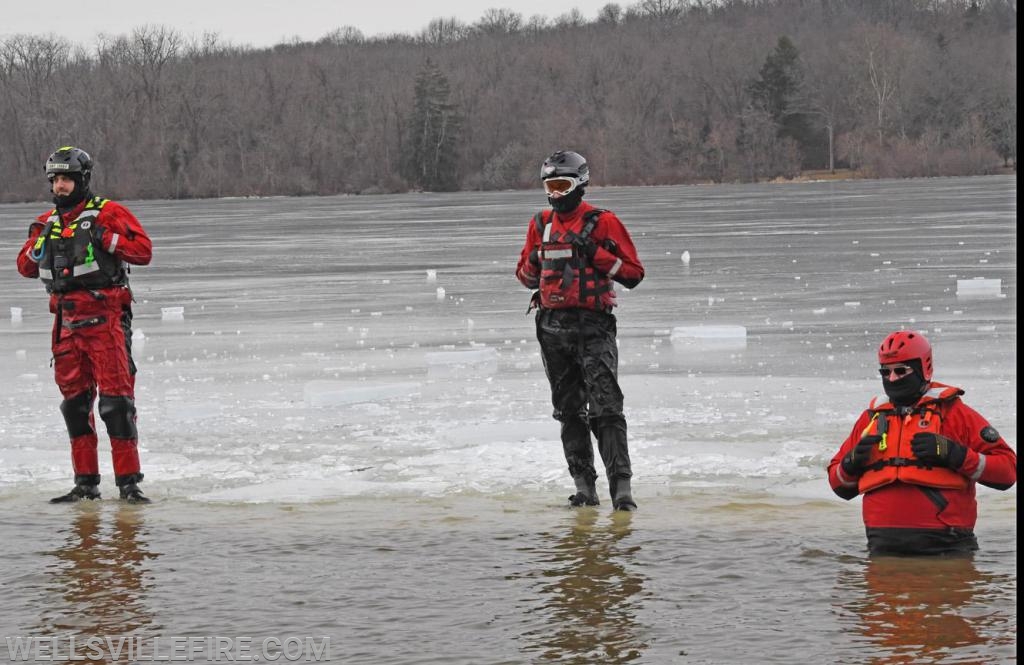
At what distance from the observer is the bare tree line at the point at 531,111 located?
4697 inches

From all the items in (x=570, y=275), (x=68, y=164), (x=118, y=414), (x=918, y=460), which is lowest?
(x=918, y=460)

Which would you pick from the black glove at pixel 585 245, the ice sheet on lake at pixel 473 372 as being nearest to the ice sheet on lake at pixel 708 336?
the ice sheet on lake at pixel 473 372

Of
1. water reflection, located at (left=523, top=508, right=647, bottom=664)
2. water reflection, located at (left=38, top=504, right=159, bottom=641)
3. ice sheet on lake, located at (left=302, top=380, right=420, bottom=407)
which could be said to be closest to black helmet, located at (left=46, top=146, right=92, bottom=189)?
water reflection, located at (left=38, top=504, right=159, bottom=641)

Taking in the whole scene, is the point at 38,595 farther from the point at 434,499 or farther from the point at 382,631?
the point at 434,499

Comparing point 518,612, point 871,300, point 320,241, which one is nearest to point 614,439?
point 518,612

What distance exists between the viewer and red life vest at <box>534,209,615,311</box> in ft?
24.2

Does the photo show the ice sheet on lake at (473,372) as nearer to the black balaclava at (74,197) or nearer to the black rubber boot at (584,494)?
the black rubber boot at (584,494)

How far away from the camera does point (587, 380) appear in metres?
7.48

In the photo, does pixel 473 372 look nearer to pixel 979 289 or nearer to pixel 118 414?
pixel 118 414

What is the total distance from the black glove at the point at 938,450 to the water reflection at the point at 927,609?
454 mm

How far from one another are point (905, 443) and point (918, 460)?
0.09 metres

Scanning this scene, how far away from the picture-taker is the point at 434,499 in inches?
308

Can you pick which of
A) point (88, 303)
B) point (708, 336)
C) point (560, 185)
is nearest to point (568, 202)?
point (560, 185)

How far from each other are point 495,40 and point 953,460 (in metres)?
165
